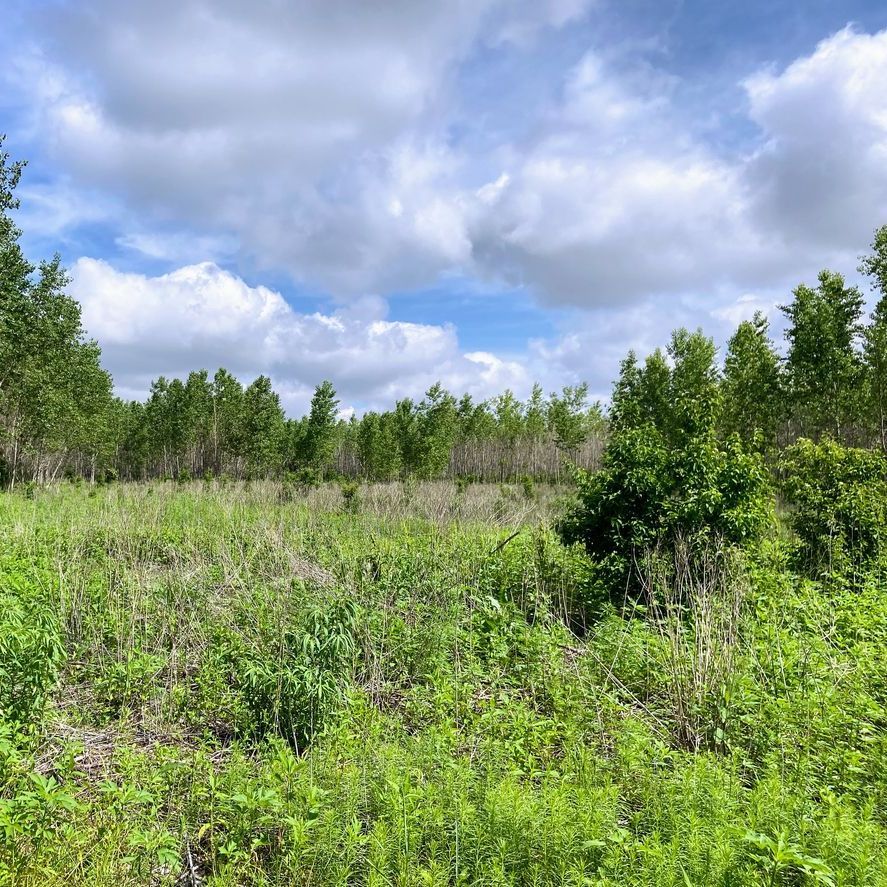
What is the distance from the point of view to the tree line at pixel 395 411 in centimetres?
1769

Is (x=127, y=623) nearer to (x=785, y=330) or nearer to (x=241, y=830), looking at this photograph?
(x=241, y=830)

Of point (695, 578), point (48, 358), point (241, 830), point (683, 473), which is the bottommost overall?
point (241, 830)

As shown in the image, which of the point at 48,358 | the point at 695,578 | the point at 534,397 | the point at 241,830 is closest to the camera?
the point at 241,830

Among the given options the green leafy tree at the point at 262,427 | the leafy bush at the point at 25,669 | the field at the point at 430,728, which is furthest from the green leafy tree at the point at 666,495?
the green leafy tree at the point at 262,427

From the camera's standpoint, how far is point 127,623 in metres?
5.51

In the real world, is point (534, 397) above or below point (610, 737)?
above

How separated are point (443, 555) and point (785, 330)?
640 inches

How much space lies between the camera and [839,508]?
7629 millimetres

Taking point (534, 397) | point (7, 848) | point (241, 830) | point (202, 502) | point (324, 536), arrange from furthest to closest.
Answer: point (534, 397) → point (202, 502) → point (324, 536) → point (241, 830) → point (7, 848)

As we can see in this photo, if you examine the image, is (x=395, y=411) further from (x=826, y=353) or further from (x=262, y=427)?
(x=826, y=353)

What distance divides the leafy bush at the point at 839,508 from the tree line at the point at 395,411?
85 centimetres

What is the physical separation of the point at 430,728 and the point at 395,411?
27.6m

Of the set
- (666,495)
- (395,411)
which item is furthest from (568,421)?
(666,495)

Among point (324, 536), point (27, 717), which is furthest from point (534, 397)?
point (27, 717)
